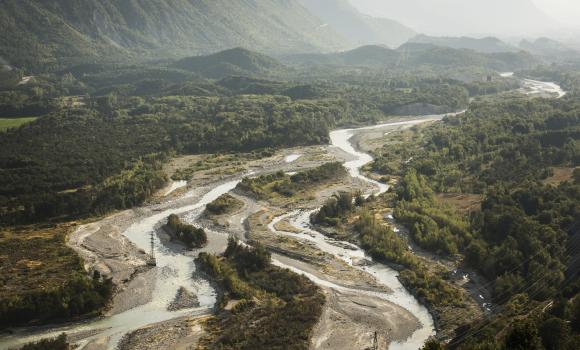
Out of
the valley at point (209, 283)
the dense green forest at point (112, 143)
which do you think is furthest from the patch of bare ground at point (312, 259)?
the dense green forest at point (112, 143)

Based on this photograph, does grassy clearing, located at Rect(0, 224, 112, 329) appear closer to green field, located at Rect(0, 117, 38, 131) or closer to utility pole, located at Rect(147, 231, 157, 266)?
utility pole, located at Rect(147, 231, 157, 266)

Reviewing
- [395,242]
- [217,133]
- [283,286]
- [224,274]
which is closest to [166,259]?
[224,274]

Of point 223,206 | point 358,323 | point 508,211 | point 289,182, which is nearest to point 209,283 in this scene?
point 358,323

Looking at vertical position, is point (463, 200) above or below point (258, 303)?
above

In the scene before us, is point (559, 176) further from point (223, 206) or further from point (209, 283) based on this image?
point (209, 283)

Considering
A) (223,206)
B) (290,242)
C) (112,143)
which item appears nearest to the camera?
(290,242)

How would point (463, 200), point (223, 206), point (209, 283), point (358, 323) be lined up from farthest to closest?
point (463, 200) < point (223, 206) < point (209, 283) < point (358, 323)

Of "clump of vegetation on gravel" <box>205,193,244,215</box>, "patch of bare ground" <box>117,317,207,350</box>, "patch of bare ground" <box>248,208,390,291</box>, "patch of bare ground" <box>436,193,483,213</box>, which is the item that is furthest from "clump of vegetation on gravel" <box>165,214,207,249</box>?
"patch of bare ground" <box>436,193,483,213</box>
